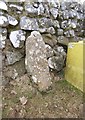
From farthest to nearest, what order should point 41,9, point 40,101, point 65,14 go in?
point 65,14, point 41,9, point 40,101

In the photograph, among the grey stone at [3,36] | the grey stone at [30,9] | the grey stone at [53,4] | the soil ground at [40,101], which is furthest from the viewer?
the grey stone at [53,4]

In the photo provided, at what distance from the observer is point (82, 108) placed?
144cm

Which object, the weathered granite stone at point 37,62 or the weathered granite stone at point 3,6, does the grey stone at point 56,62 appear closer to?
the weathered granite stone at point 37,62

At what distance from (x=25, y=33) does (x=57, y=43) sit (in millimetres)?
302

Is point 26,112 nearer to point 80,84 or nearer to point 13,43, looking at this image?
point 80,84

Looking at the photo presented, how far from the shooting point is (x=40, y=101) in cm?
144

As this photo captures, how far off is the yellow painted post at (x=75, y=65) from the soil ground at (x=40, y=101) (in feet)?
0.20

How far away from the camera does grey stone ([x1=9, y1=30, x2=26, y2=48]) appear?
5.29 feet

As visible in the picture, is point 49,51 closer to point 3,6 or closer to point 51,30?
point 51,30

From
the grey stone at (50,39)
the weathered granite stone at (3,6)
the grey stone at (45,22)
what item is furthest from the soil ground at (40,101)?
the weathered granite stone at (3,6)

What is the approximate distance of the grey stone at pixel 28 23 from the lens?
166 cm

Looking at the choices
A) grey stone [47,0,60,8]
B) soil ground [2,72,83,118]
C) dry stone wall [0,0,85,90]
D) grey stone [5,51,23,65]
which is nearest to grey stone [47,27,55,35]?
dry stone wall [0,0,85,90]

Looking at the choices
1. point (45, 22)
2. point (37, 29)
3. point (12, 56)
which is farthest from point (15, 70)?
point (45, 22)

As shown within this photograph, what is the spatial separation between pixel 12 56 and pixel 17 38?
0.49 feet
